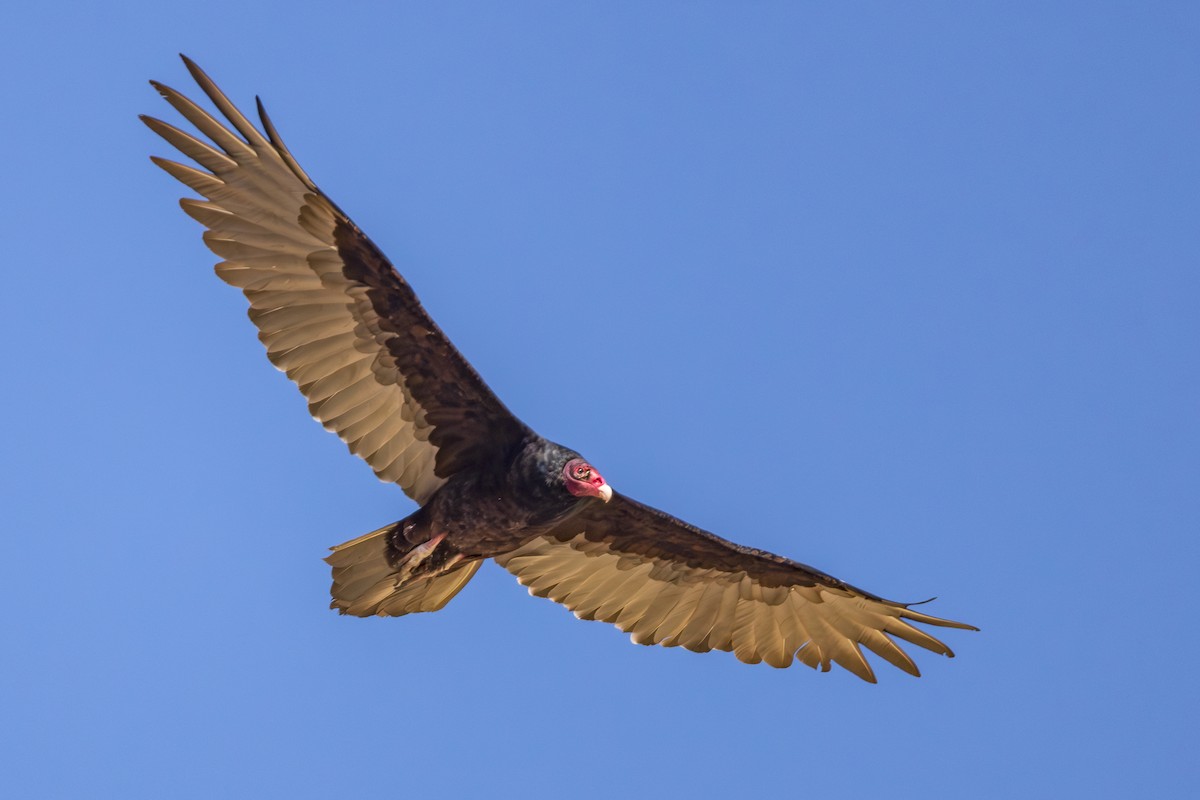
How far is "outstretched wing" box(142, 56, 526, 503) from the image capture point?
30.0 feet

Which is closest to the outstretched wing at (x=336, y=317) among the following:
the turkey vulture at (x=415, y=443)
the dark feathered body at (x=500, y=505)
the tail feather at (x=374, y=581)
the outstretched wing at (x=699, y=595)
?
the turkey vulture at (x=415, y=443)

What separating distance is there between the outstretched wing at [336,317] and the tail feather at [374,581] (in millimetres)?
457

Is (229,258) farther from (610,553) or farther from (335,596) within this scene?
(610,553)

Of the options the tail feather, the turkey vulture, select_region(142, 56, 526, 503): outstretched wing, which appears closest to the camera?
select_region(142, 56, 526, 503): outstretched wing

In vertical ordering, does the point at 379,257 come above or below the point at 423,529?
above

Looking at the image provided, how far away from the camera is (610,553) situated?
425 inches

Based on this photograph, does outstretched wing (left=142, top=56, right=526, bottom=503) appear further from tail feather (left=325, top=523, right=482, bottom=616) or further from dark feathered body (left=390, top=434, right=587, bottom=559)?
tail feather (left=325, top=523, right=482, bottom=616)

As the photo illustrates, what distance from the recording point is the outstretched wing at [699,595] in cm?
1062

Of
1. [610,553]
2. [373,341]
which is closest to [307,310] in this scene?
[373,341]

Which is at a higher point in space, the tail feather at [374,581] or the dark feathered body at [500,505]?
the dark feathered body at [500,505]

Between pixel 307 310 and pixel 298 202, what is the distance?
64cm

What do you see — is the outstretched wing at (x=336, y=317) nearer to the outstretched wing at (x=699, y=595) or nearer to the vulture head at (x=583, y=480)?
the vulture head at (x=583, y=480)

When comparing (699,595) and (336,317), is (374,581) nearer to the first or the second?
(336,317)

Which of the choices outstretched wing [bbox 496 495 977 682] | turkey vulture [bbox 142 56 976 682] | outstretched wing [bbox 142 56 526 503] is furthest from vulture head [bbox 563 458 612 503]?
outstretched wing [bbox 496 495 977 682]
